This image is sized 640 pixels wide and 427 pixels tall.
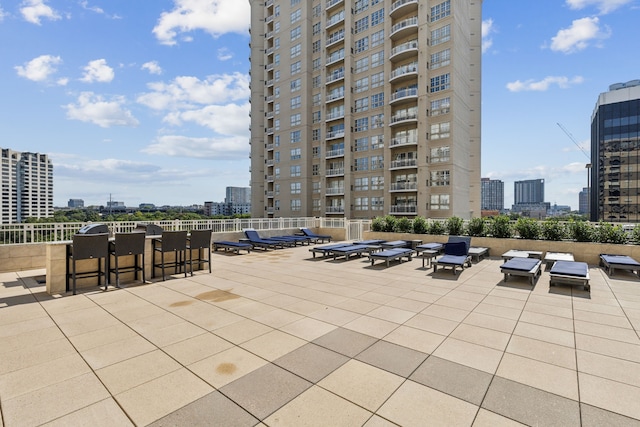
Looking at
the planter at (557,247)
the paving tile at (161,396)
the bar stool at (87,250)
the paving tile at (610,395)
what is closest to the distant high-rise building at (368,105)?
the planter at (557,247)

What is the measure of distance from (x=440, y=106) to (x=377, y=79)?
32.2 ft

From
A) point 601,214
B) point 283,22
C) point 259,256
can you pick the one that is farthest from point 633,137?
point 259,256

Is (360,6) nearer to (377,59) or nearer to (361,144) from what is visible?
(377,59)

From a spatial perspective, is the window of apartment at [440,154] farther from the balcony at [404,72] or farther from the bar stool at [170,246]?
the bar stool at [170,246]

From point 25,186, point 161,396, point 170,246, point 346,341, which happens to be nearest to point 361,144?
point 170,246

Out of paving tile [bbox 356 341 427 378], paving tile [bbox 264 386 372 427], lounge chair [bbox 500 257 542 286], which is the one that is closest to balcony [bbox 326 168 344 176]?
lounge chair [bbox 500 257 542 286]

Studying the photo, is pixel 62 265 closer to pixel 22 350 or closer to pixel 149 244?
pixel 149 244

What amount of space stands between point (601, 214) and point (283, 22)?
9621 cm

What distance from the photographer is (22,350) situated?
4.56 meters

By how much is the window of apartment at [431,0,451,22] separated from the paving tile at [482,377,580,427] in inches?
1721

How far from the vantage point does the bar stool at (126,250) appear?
8.30 meters

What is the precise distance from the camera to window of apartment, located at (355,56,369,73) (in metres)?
43.7

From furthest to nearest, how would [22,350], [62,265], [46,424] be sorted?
[62,265]
[22,350]
[46,424]

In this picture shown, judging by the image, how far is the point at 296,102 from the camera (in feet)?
169
